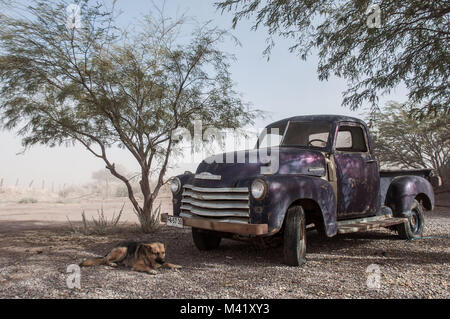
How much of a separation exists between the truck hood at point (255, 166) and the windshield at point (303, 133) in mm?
432

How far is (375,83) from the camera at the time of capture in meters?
9.80

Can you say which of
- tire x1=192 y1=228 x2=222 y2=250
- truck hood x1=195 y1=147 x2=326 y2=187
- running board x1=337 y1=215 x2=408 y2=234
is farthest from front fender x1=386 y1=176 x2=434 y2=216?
tire x1=192 y1=228 x2=222 y2=250

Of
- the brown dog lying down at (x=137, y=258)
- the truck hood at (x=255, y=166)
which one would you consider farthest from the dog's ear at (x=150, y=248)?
the truck hood at (x=255, y=166)

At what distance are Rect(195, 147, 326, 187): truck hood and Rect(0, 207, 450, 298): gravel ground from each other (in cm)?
124

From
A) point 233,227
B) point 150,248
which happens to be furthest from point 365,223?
point 150,248

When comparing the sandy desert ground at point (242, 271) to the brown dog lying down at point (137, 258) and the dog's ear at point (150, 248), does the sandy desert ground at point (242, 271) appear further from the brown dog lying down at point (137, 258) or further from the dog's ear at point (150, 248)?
the dog's ear at point (150, 248)

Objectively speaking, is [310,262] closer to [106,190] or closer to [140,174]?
[140,174]

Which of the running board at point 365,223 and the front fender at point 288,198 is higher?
the front fender at point 288,198

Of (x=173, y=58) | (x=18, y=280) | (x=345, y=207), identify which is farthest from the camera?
(x=173, y=58)

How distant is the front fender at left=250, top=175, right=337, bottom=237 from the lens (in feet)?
15.9

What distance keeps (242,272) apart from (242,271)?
0.21 ft

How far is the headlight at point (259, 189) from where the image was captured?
4.81m
